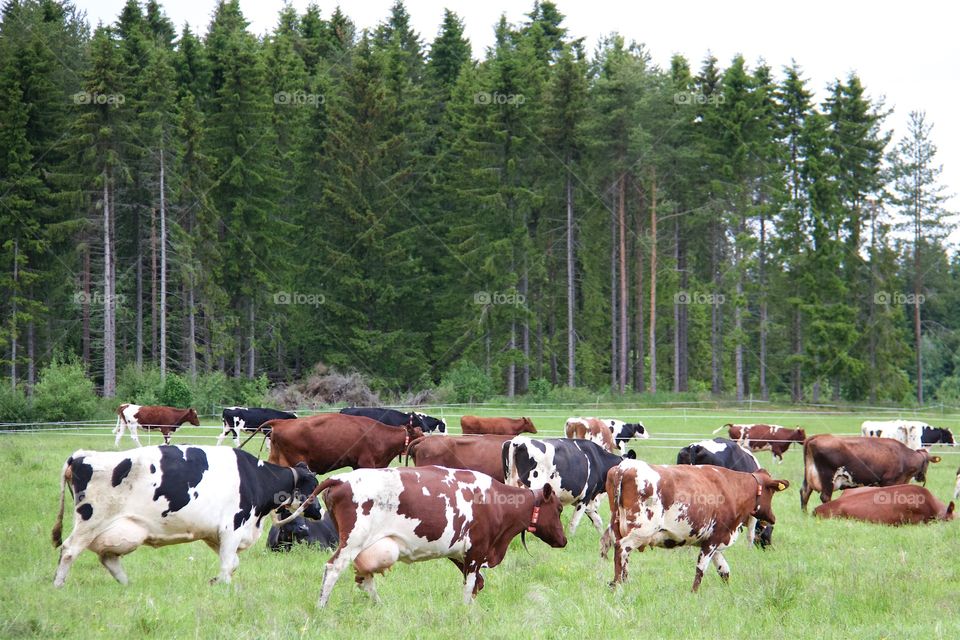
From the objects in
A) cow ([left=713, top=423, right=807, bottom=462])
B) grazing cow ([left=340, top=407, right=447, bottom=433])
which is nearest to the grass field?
grazing cow ([left=340, top=407, right=447, bottom=433])

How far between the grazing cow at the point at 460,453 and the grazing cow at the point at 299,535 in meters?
2.88

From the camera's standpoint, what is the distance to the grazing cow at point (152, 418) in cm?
3206

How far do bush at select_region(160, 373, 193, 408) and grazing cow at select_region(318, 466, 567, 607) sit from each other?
30.3m

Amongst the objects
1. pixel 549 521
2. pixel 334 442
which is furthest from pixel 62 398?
pixel 549 521

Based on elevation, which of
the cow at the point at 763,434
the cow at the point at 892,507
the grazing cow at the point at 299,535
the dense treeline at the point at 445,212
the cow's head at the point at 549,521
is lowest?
the cow at the point at 763,434

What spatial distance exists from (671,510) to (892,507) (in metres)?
7.80

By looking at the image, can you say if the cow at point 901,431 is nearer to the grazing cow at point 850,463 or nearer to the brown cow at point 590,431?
A: the brown cow at point 590,431

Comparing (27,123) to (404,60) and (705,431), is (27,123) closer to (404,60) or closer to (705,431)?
(404,60)

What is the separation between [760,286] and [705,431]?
66.8 ft

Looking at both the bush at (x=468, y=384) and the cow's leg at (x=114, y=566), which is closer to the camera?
the cow's leg at (x=114, y=566)

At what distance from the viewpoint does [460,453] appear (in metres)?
16.8

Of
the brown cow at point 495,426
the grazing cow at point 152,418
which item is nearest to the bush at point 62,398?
the grazing cow at point 152,418

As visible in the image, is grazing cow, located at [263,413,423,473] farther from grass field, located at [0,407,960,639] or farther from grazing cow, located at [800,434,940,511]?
grazing cow, located at [800,434,940,511]

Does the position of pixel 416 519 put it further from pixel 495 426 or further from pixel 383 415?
pixel 495 426
